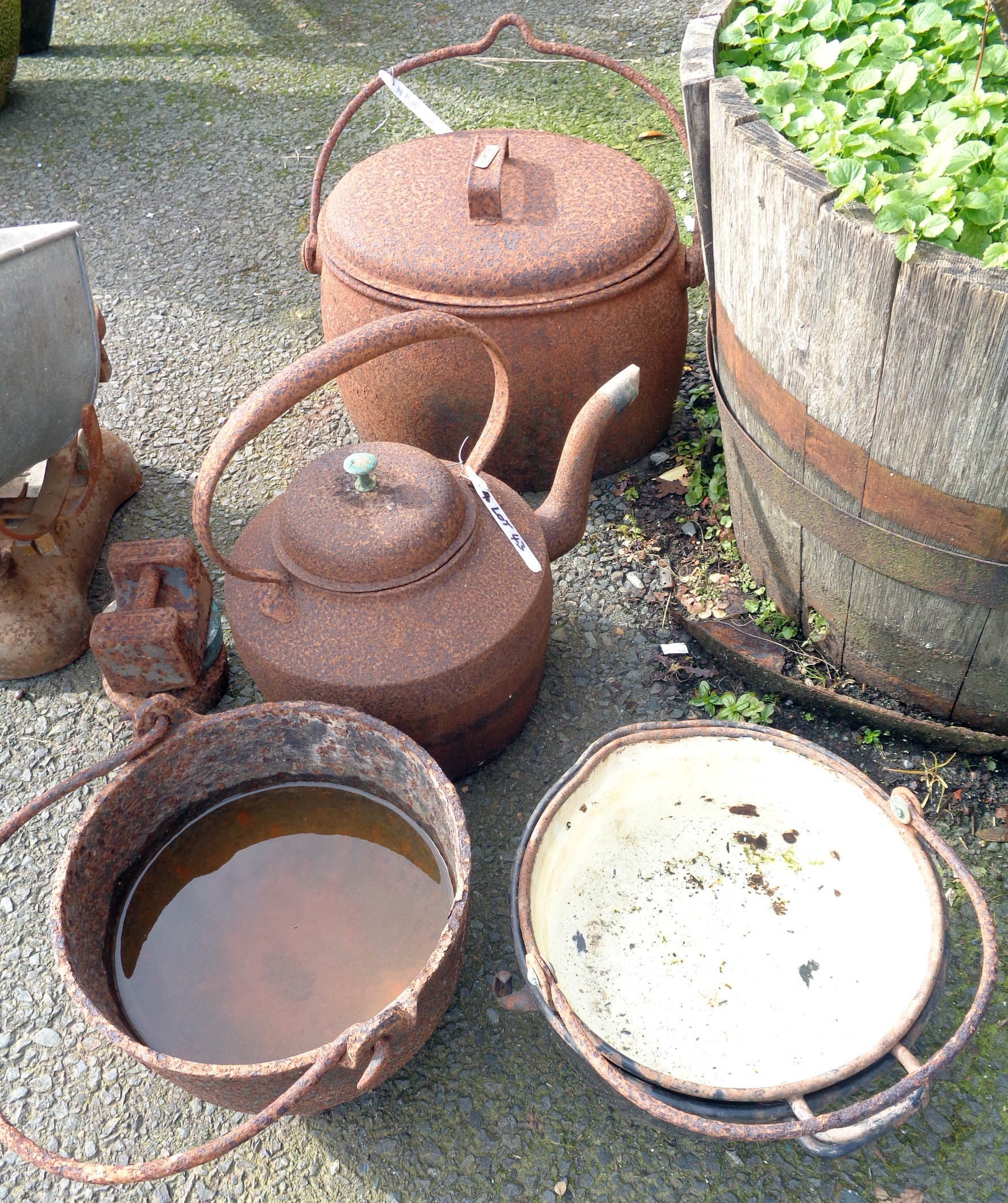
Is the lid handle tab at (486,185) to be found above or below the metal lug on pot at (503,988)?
above

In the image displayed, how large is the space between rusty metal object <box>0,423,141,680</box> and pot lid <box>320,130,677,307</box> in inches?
37.2

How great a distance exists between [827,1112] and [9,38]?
244 inches

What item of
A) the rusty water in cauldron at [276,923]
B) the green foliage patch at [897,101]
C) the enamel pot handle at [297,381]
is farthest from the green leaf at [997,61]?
the rusty water in cauldron at [276,923]

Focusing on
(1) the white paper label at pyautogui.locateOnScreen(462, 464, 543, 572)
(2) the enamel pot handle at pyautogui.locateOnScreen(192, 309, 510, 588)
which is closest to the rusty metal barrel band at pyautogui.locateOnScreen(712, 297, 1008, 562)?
(1) the white paper label at pyautogui.locateOnScreen(462, 464, 543, 572)

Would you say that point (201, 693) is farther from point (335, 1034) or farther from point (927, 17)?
point (927, 17)

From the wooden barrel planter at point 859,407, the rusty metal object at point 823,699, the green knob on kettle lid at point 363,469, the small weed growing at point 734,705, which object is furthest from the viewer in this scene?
the small weed growing at point 734,705

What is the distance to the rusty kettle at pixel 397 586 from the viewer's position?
6.35ft

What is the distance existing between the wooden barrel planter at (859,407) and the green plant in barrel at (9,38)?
4.54 metres

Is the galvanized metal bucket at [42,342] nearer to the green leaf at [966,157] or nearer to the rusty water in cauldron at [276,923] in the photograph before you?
the rusty water in cauldron at [276,923]

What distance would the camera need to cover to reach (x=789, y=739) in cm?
191

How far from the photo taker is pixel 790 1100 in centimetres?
143

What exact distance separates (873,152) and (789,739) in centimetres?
115

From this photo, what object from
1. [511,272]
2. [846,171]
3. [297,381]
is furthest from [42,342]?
[846,171]

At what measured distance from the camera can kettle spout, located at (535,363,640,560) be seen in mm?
2221
